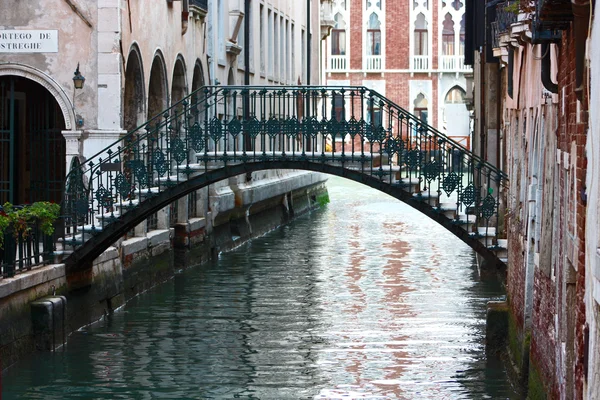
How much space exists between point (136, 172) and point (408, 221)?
2220 cm

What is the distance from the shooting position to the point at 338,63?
2724 inches

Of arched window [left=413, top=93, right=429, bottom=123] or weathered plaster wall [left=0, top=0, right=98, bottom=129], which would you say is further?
arched window [left=413, top=93, right=429, bottom=123]

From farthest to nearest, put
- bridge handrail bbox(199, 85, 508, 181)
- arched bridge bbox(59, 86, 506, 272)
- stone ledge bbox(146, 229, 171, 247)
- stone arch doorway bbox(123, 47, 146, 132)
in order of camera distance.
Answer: stone ledge bbox(146, 229, 171, 247), stone arch doorway bbox(123, 47, 146, 132), arched bridge bbox(59, 86, 506, 272), bridge handrail bbox(199, 85, 508, 181)

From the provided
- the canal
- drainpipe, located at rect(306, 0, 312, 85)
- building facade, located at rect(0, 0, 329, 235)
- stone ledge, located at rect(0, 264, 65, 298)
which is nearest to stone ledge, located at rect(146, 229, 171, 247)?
building facade, located at rect(0, 0, 329, 235)

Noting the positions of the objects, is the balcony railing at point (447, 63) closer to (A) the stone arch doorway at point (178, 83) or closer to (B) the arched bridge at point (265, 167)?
(A) the stone arch doorway at point (178, 83)

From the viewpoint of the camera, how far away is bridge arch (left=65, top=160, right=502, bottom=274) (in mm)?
17797

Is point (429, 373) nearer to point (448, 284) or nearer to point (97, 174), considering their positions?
point (97, 174)

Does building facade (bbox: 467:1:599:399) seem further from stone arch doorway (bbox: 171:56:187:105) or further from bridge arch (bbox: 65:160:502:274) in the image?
stone arch doorway (bbox: 171:56:187:105)

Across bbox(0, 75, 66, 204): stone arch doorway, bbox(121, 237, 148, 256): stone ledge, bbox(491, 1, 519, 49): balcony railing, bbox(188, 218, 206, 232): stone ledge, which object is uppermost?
bbox(491, 1, 519, 49): balcony railing

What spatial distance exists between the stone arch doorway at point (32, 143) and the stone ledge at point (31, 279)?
4738 mm

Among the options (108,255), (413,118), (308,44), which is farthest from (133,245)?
(308,44)

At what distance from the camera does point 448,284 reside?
23875 mm

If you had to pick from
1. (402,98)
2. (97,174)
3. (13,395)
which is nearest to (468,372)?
(13,395)

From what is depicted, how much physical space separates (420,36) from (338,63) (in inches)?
168
